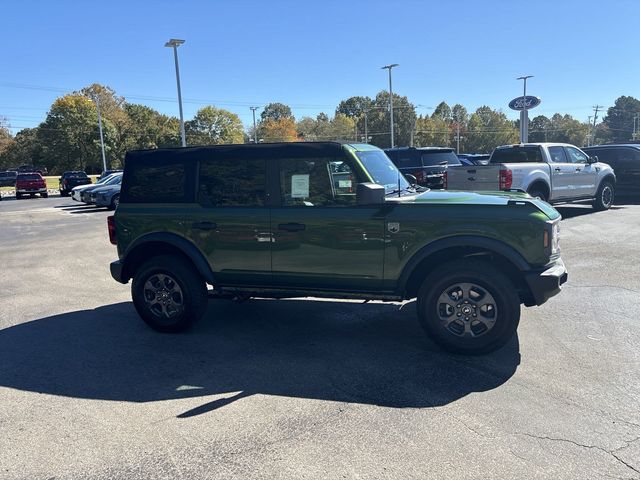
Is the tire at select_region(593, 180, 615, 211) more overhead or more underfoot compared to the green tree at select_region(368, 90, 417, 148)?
more underfoot

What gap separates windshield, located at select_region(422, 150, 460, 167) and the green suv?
962 centimetres

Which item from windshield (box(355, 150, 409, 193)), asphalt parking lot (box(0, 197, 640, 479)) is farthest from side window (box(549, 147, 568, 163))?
windshield (box(355, 150, 409, 193))

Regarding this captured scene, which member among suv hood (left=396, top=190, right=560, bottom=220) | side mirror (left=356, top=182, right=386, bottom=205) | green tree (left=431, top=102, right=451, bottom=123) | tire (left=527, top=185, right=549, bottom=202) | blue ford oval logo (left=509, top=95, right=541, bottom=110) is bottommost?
tire (left=527, top=185, right=549, bottom=202)

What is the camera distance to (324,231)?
4.80 meters

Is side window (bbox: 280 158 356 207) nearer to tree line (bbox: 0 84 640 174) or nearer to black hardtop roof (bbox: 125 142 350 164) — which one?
black hardtop roof (bbox: 125 142 350 164)

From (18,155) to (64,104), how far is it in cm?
1459

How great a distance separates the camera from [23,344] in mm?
5277

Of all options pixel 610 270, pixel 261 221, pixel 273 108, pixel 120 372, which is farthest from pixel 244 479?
pixel 273 108

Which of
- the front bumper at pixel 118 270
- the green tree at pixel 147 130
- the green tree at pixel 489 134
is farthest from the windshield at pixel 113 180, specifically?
the green tree at pixel 489 134

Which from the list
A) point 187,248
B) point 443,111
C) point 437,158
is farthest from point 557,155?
point 443,111

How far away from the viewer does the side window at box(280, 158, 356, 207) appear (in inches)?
190

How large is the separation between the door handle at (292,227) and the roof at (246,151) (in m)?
0.70

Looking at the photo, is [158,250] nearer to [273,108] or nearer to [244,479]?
[244,479]

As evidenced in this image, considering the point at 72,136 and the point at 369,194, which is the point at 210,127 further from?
the point at 369,194
